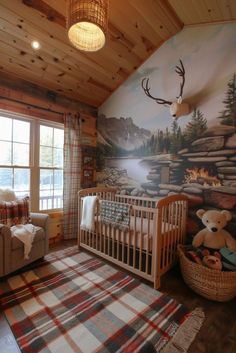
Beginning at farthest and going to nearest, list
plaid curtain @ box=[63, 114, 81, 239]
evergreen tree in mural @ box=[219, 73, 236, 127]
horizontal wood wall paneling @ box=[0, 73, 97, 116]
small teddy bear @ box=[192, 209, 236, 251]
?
plaid curtain @ box=[63, 114, 81, 239], horizontal wood wall paneling @ box=[0, 73, 97, 116], evergreen tree in mural @ box=[219, 73, 236, 127], small teddy bear @ box=[192, 209, 236, 251]

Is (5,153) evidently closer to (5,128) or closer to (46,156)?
(5,128)

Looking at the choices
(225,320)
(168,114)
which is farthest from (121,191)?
(225,320)

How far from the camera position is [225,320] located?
1592 millimetres

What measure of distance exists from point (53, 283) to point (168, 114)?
2494 millimetres

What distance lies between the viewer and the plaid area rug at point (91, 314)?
1359 mm

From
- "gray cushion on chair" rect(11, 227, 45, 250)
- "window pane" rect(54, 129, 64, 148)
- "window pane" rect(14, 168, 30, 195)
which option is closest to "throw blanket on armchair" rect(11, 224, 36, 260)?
"gray cushion on chair" rect(11, 227, 45, 250)

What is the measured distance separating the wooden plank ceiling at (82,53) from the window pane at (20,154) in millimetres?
941

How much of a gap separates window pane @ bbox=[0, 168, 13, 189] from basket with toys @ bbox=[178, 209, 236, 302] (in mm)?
2397

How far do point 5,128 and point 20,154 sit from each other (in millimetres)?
399

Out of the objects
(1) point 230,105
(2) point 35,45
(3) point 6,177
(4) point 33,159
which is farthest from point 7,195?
(1) point 230,105

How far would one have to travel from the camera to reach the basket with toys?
70.2 inches

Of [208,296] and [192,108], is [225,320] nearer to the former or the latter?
[208,296]

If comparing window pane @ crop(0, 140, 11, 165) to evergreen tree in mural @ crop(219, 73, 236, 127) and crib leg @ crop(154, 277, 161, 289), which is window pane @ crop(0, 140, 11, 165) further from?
evergreen tree in mural @ crop(219, 73, 236, 127)

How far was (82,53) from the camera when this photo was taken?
2.50 m
